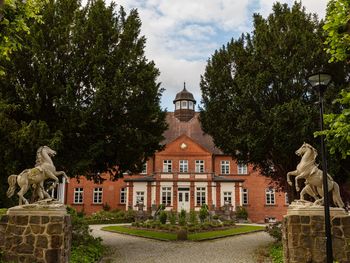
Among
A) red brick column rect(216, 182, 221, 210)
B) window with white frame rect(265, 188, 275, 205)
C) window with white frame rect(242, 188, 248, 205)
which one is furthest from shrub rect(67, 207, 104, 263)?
window with white frame rect(265, 188, 275, 205)

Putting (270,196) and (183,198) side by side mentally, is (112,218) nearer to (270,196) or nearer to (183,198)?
(183,198)

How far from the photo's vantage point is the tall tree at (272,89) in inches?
639

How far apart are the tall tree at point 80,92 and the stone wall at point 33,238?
3.92 m

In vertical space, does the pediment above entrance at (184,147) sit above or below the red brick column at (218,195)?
above

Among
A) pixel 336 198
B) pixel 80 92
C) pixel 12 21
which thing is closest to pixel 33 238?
pixel 12 21

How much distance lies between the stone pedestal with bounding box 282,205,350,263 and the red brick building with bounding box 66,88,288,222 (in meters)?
28.1

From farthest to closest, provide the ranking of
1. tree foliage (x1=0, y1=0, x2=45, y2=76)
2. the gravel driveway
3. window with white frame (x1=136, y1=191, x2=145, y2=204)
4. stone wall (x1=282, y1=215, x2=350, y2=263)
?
1. window with white frame (x1=136, y1=191, x2=145, y2=204)
2. the gravel driveway
3. stone wall (x1=282, y1=215, x2=350, y2=263)
4. tree foliage (x1=0, y1=0, x2=45, y2=76)

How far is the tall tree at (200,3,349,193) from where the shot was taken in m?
16.2

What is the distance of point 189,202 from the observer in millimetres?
40188

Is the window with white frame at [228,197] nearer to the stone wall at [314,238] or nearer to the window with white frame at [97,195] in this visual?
the window with white frame at [97,195]

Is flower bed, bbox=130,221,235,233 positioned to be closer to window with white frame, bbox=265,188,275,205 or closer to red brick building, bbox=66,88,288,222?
red brick building, bbox=66,88,288,222

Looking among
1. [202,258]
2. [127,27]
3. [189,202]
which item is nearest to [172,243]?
[202,258]

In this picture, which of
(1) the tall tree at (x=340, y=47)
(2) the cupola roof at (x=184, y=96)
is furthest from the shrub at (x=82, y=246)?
(2) the cupola roof at (x=184, y=96)

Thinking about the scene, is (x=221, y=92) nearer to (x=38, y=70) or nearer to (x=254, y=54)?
(x=254, y=54)
